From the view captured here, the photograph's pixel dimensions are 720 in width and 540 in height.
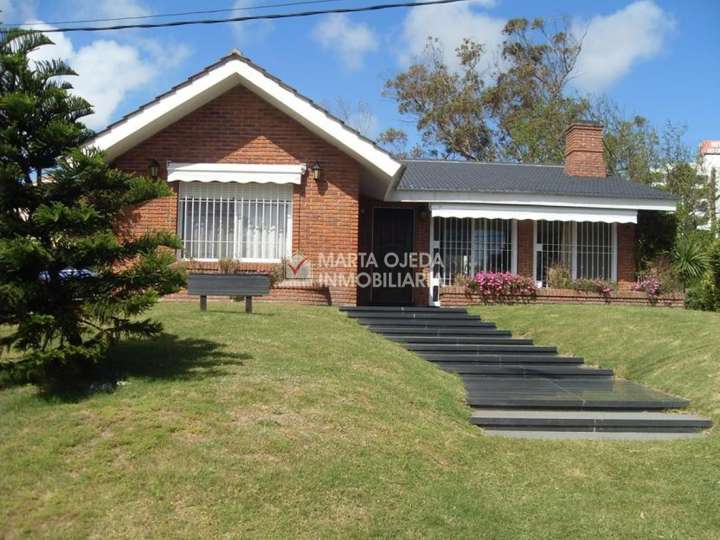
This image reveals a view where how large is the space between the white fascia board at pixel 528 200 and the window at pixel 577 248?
41.9 inches

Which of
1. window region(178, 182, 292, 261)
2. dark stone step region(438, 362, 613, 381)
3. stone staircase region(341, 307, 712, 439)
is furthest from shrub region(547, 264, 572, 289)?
window region(178, 182, 292, 261)

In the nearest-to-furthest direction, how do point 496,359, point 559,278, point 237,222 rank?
point 496,359 < point 237,222 < point 559,278

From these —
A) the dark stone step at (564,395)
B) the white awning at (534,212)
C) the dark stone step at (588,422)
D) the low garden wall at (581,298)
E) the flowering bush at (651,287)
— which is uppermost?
the white awning at (534,212)

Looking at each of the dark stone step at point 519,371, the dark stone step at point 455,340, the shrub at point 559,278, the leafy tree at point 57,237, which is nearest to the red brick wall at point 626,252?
the shrub at point 559,278

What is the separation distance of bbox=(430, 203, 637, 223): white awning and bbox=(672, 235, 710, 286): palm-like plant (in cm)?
180

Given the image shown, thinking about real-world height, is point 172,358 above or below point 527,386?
above

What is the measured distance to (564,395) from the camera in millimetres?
8812

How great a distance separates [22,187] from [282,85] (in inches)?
319

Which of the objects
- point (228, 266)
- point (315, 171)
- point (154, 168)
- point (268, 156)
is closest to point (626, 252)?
point (315, 171)

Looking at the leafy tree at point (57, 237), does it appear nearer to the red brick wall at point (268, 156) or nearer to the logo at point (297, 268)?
the logo at point (297, 268)

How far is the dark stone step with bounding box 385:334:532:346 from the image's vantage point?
12.3 m

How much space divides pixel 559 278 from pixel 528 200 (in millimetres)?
2142

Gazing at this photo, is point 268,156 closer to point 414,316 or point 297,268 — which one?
point 297,268

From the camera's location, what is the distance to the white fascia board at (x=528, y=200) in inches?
640
